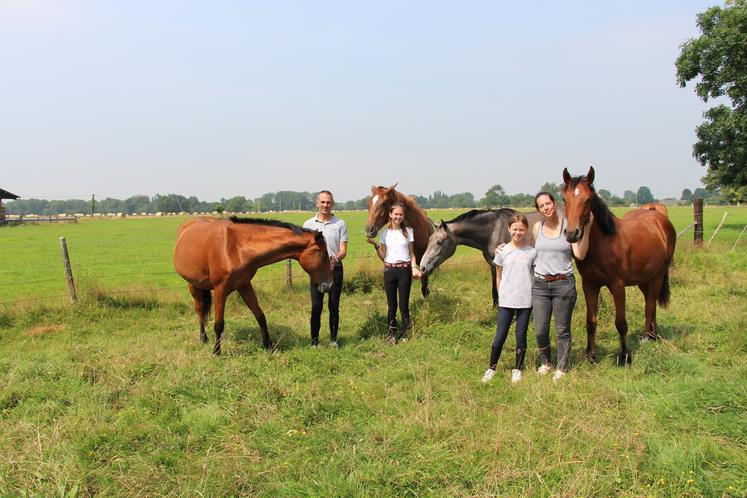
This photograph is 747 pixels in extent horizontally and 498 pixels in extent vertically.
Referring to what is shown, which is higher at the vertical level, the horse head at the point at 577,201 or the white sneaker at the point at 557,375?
the horse head at the point at 577,201

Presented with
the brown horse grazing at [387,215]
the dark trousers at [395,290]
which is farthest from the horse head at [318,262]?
the brown horse grazing at [387,215]

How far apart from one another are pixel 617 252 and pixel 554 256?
119cm

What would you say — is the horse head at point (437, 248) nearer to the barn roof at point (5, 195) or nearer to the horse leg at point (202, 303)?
the horse leg at point (202, 303)

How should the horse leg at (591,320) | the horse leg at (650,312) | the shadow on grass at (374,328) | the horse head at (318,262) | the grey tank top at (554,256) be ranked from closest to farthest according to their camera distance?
1. the grey tank top at (554,256)
2. the horse leg at (591,320)
3. the horse head at (318,262)
4. the horse leg at (650,312)
5. the shadow on grass at (374,328)

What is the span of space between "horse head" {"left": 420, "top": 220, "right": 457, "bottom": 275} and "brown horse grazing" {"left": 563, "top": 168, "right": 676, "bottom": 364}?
1.94 meters

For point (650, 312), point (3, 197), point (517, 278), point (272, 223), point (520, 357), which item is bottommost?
point (520, 357)

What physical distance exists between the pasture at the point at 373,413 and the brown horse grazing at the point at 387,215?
133 cm

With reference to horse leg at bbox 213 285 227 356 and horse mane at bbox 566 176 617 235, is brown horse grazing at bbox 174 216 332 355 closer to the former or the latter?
horse leg at bbox 213 285 227 356

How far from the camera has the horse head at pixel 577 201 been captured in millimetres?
4434

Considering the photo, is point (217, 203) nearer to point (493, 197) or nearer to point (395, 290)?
point (493, 197)

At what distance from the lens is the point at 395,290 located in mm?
6266

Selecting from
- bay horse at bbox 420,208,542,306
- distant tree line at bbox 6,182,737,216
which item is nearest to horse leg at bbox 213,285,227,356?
bay horse at bbox 420,208,542,306

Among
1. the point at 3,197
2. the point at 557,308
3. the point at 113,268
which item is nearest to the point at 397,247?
the point at 557,308

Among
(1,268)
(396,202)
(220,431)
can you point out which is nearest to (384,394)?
(220,431)
